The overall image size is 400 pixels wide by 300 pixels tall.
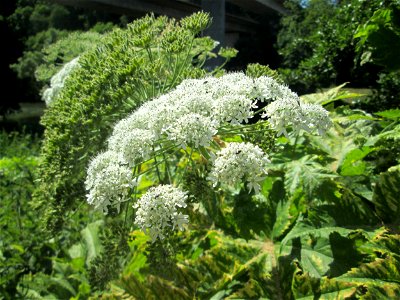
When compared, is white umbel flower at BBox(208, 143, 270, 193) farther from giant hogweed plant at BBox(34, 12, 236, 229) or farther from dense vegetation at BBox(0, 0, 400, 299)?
giant hogweed plant at BBox(34, 12, 236, 229)

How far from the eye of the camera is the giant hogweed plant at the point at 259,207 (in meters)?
1.84

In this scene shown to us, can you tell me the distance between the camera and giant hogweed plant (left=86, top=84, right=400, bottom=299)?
1838mm

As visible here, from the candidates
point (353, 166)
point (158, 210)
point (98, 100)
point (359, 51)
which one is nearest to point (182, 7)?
point (359, 51)

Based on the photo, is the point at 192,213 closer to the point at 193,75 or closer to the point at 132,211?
the point at 132,211

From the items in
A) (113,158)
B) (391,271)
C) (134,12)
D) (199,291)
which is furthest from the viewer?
(134,12)

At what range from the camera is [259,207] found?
2.51 m

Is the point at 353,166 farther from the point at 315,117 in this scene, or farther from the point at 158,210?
the point at 158,210

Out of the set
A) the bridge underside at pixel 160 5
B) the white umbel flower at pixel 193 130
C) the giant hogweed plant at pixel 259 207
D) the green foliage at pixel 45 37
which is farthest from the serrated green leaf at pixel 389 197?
the bridge underside at pixel 160 5

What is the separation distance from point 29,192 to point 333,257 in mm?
4415

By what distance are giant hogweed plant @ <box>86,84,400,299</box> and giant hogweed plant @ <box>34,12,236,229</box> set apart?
0.31 metres

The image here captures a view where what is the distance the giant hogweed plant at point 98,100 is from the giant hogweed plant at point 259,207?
306mm

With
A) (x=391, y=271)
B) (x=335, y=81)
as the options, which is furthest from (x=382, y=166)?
(x=335, y=81)

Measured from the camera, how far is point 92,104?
246cm

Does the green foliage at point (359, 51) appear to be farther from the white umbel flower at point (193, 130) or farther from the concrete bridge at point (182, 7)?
the concrete bridge at point (182, 7)
